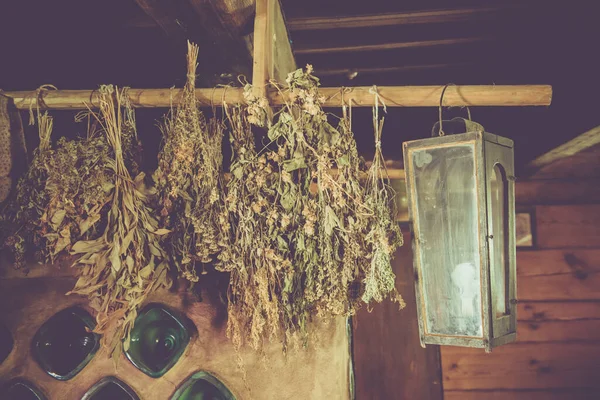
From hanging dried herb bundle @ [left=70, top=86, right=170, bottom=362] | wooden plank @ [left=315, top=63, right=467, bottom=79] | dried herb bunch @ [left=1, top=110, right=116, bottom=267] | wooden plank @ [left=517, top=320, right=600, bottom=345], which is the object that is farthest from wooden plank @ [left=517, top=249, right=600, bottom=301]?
dried herb bunch @ [left=1, top=110, right=116, bottom=267]

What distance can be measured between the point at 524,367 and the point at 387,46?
3.40 metres

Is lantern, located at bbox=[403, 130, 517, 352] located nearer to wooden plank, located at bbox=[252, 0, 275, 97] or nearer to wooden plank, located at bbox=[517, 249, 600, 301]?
wooden plank, located at bbox=[252, 0, 275, 97]

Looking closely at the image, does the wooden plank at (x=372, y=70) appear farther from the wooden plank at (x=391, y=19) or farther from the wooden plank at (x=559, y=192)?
the wooden plank at (x=559, y=192)

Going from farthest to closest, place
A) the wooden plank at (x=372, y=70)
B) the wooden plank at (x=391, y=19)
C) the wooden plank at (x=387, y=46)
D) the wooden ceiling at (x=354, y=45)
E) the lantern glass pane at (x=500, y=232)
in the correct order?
the wooden plank at (x=372, y=70), the wooden plank at (x=387, y=46), the wooden plank at (x=391, y=19), the wooden ceiling at (x=354, y=45), the lantern glass pane at (x=500, y=232)

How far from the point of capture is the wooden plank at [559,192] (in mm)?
3830

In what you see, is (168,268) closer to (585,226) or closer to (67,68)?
(67,68)

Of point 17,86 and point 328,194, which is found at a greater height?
point 17,86

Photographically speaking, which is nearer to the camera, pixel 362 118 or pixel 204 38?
pixel 204 38

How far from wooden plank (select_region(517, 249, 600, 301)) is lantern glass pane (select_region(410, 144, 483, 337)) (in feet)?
8.17

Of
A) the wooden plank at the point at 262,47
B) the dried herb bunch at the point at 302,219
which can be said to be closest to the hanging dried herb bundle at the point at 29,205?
the dried herb bunch at the point at 302,219

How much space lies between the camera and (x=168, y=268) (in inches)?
87.1

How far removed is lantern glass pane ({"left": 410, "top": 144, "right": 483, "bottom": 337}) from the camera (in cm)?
173

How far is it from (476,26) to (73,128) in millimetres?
3371

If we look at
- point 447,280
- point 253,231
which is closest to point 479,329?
point 447,280
